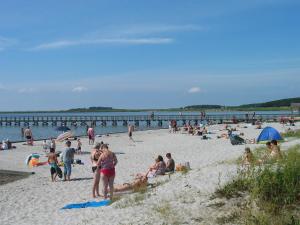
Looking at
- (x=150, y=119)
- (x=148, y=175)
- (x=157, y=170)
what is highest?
(x=150, y=119)

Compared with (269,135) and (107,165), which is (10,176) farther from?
(269,135)

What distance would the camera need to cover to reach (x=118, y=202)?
33.5 ft

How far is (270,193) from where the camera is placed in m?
7.95

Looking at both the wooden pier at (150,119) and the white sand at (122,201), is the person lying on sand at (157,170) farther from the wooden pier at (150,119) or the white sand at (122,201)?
the wooden pier at (150,119)

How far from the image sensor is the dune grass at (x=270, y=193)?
23.9ft

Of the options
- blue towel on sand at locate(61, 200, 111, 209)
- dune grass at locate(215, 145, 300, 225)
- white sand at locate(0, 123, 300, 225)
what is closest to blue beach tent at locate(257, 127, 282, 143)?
white sand at locate(0, 123, 300, 225)

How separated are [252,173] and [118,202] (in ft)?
10.6

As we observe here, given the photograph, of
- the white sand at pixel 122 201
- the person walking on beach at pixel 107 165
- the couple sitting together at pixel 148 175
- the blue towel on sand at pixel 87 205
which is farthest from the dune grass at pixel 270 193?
the couple sitting together at pixel 148 175

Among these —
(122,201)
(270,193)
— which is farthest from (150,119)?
(270,193)

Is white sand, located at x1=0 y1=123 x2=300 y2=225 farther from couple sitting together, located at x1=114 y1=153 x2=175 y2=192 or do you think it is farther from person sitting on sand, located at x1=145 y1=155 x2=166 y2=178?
person sitting on sand, located at x1=145 y1=155 x2=166 y2=178

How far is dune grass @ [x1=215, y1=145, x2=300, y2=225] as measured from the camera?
727 centimetres

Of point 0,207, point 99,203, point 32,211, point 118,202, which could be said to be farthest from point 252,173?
point 0,207

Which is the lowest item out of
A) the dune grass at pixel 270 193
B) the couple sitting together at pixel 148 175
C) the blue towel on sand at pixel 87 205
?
the blue towel on sand at pixel 87 205

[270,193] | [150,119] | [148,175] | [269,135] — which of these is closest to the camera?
[270,193]
